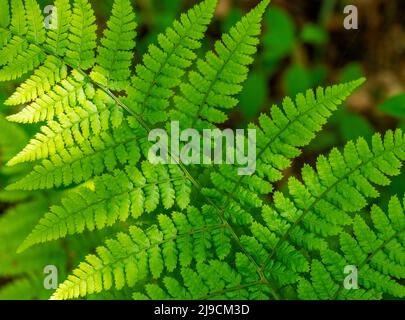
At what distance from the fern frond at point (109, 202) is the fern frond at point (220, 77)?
23 cm

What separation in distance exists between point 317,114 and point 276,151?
0.19 meters

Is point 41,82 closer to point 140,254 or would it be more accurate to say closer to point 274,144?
point 140,254

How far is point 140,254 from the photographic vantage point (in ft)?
5.47

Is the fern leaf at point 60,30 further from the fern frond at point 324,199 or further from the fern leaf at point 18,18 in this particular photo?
the fern frond at point 324,199

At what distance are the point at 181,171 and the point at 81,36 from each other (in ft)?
1.93

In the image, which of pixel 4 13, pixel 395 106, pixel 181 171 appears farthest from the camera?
pixel 395 106

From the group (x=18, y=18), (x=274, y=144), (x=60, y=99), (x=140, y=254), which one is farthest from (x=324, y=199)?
(x=18, y=18)

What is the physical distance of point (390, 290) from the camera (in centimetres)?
166

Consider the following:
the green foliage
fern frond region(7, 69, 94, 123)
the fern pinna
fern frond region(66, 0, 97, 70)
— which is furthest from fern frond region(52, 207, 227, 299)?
the green foliage

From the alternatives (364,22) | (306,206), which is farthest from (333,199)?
(364,22)

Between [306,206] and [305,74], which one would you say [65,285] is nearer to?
[306,206]

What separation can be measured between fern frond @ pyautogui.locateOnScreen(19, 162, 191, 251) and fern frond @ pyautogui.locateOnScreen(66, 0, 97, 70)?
416 millimetres

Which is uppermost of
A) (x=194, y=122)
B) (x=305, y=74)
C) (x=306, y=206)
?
(x=305, y=74)

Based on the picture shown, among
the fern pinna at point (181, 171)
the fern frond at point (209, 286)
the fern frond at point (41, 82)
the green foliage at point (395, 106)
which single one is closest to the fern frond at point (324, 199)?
the fern pinna at point (181, 171)
